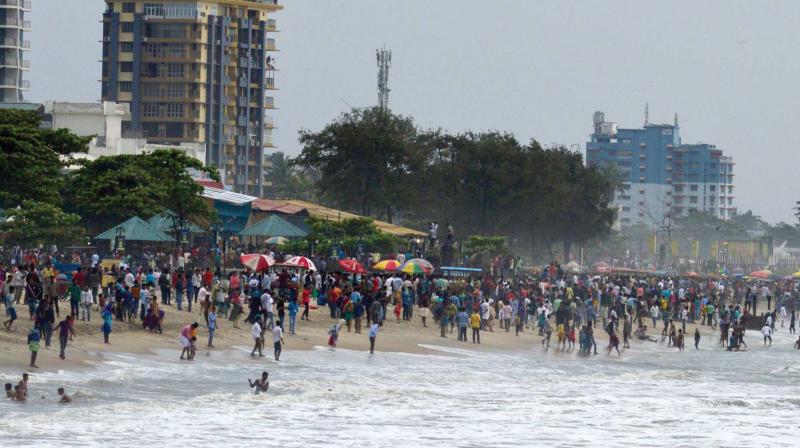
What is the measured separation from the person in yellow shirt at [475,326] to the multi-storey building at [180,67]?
93.4 m

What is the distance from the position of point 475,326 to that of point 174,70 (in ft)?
323

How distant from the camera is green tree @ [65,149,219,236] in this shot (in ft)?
191

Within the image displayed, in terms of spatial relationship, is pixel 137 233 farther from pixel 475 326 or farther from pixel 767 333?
pixel 767 333

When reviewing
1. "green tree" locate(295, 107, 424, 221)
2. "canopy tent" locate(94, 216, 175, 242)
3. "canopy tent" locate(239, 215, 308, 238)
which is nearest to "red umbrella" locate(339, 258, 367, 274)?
"canopy tent" locate(239, 215, 308, 238)

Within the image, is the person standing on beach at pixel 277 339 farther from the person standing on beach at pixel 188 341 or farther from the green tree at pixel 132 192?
the green tree at pixel 132 192

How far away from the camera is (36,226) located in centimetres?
5159

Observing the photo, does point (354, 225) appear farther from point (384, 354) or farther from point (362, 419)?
point (362, 419)

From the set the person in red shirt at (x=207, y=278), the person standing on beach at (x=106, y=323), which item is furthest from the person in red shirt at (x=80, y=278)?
the person in red shirt at (x=207, y=278)

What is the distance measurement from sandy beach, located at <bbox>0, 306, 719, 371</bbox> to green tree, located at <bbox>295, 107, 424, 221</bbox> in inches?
1382

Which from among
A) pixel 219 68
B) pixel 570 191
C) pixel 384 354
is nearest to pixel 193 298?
pixel 384 354

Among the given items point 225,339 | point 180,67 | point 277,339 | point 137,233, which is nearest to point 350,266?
point 137,233

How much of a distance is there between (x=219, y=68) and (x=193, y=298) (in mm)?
100355

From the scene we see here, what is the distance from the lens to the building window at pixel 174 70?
14362 centimetres

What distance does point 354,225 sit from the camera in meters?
62.1
